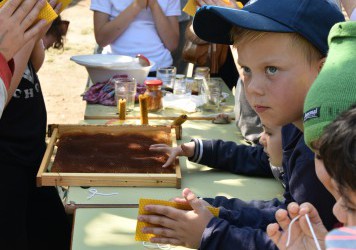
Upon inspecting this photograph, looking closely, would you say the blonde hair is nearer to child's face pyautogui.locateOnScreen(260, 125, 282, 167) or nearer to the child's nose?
the child's nose

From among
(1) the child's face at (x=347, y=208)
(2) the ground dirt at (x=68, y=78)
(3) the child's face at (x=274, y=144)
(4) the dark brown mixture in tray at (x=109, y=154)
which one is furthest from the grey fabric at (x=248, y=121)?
(2) the ground dirt at (x=68, y=78)

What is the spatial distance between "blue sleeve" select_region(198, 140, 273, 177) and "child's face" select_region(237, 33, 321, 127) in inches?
22.6

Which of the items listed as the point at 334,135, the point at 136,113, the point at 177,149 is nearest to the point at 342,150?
the point at 334,135

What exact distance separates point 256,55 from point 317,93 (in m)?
0.57

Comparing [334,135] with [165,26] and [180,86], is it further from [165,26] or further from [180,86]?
[165,26]

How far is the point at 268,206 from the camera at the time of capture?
6.38ft

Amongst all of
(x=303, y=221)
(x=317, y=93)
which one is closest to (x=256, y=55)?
(x=317, y=93)

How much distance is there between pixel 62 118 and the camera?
19.9 feet

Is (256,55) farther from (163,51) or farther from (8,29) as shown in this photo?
(163,51)

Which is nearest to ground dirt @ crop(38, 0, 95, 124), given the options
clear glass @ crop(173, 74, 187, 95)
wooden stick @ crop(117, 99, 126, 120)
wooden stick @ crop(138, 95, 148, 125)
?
clear glass @ crop(173, 74, 187, 95)

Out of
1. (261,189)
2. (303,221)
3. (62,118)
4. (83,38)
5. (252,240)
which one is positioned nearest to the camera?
(303,221)

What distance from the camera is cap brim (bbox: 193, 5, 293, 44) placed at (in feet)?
5.51

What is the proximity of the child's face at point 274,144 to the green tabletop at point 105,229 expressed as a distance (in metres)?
0.56

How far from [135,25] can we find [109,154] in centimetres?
175
